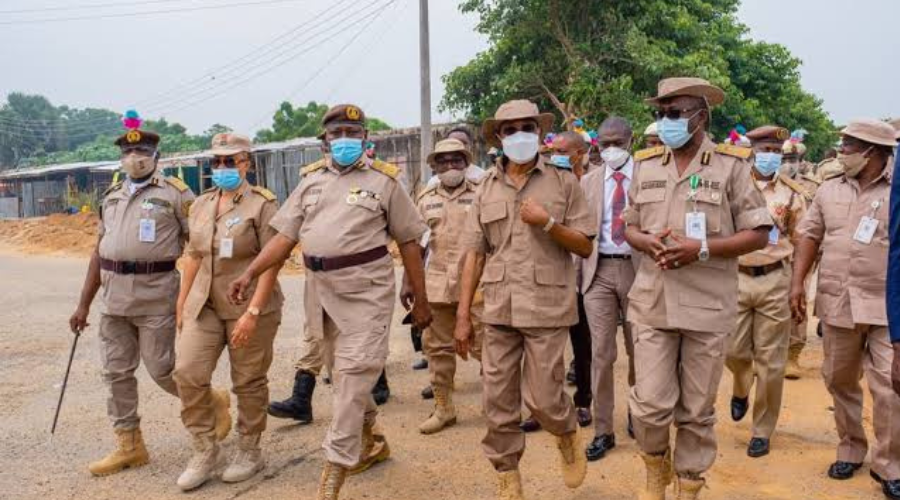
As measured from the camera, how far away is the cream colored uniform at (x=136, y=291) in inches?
187

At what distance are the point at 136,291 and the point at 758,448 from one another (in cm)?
416

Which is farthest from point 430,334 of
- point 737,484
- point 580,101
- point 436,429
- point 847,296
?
point 580,101

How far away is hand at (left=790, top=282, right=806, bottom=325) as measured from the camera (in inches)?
181

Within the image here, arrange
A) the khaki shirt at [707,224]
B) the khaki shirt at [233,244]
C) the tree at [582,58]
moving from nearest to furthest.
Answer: the khaki shirt at [707,224] < the khaki shirt at [233,244] < the tree at [582,58]

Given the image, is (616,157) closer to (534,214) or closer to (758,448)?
(534,214)

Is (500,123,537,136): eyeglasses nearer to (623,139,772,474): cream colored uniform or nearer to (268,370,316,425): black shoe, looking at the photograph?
(623,139,772,474): cream colored uniform

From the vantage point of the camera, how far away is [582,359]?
549 centimetres

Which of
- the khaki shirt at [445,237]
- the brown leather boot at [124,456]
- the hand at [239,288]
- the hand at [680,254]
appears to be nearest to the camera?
the hand at [680,254]

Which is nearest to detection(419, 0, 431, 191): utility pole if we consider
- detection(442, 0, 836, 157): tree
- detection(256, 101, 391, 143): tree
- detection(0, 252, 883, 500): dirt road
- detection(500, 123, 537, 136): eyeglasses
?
detection(442, 0, 836, 157): tree

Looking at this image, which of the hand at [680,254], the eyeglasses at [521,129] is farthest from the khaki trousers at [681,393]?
the eyeglasses at [521,129]

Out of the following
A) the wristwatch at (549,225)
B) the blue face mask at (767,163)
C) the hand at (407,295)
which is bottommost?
the hand at (407,295)

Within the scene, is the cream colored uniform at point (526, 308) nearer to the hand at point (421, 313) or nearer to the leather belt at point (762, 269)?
the hand at point (421, 313)

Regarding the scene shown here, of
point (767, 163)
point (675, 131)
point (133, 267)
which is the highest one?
point (675, 131)

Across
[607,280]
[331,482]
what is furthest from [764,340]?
[331,482]
